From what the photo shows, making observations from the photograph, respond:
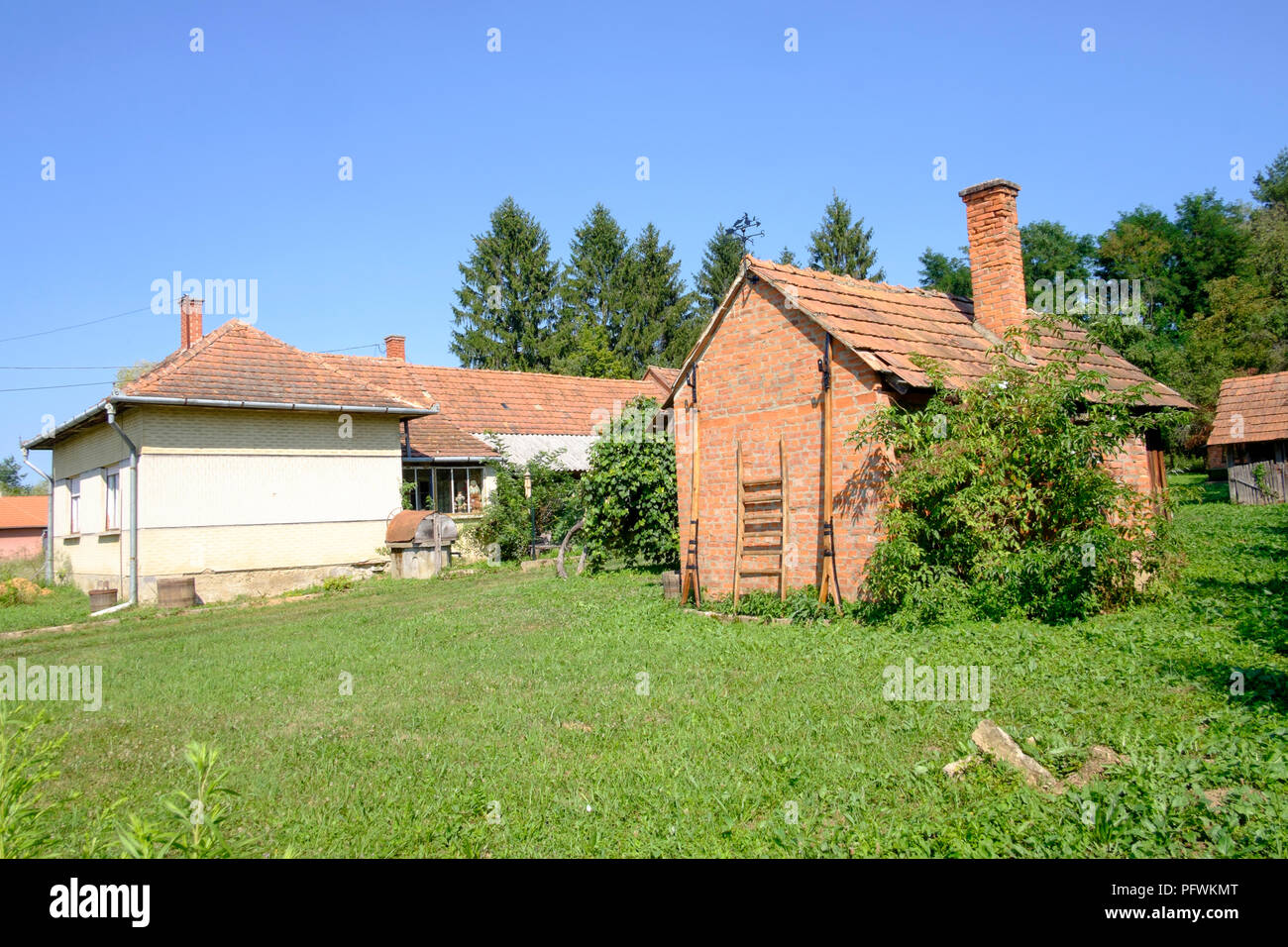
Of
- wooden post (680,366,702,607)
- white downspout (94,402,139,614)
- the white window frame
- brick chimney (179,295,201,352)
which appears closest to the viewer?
wooden post (680,366,702,607)

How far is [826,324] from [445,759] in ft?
25.2

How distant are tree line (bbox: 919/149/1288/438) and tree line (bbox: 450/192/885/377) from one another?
11482 mm

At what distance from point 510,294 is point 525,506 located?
92.4ft

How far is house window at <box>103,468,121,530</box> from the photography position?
19.5 metres

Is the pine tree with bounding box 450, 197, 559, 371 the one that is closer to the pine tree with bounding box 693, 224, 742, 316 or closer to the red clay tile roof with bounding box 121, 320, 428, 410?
the pine tree with bounding box 693, 224, 742, 316

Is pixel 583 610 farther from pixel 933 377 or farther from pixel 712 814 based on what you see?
pixel 712 814

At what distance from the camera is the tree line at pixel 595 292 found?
160 ft

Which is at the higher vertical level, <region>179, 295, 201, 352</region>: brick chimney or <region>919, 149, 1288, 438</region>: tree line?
<region>919, 149, 1288, 438</region>: tree line

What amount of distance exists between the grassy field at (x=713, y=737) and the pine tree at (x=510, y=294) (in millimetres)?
38172

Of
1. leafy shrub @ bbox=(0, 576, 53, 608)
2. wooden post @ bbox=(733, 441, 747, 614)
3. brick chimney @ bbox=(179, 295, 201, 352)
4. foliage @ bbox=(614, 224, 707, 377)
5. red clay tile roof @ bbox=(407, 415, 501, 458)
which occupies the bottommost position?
leafy shrub @ bbox=(0, 576, 53, 608)

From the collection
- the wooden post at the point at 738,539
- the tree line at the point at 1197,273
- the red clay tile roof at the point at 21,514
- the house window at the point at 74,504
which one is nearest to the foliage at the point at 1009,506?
the wooden post at the point at 738,539

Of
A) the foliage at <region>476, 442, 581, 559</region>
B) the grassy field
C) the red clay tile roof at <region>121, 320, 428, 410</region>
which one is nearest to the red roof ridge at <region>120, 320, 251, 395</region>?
the red clay tile roof at <region>121, 320, 428, 410</region>

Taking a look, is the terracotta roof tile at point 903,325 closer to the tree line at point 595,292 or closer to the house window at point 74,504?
the house window at point 74,504
